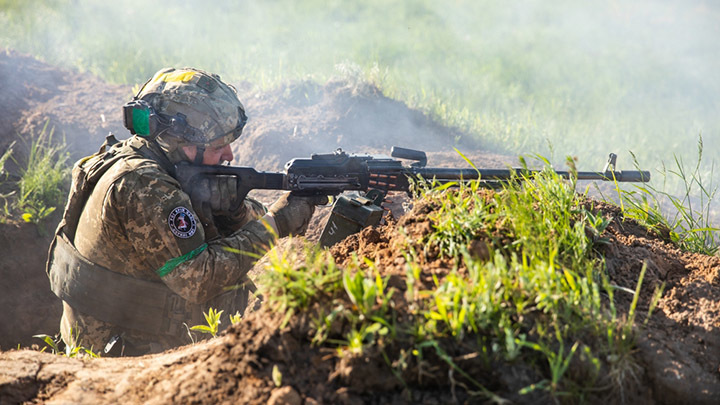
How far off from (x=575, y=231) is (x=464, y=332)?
804 millimetres

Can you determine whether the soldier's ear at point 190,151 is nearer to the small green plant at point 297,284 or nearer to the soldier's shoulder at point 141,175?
the soldier's shoulder at point 141,175

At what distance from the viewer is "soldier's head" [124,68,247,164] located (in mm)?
3688

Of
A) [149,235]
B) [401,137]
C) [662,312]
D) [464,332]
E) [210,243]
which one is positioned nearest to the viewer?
[464,332]

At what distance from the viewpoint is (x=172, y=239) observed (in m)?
3.33

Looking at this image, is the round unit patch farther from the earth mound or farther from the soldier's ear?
the earth mound

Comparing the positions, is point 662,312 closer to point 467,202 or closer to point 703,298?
point 703,298

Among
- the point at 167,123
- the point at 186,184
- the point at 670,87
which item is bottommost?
the point at 186,184

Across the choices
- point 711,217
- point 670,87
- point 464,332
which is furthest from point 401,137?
point 670,87

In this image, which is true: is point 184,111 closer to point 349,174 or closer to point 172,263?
point 172,263

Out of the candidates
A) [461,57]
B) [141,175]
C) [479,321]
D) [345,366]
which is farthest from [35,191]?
[461,57]

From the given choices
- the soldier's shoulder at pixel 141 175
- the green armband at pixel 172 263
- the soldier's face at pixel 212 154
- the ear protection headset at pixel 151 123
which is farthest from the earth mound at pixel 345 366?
the soldier's face at pixel 212 154

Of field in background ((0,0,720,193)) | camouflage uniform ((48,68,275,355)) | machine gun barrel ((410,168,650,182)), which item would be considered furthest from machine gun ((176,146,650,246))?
field in background ((0,0,720,193))

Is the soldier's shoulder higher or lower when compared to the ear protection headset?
lower

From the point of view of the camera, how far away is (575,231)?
231cm
